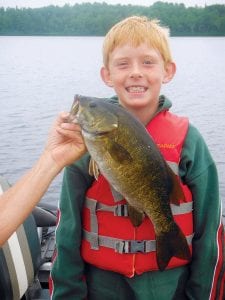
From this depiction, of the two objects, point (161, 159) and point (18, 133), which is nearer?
point (161, 159)

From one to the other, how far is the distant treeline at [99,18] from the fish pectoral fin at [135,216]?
46602 mm

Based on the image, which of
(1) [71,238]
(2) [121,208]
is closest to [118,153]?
(2) [121,208]

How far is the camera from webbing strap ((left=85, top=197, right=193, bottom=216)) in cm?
296

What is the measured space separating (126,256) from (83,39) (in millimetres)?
92418

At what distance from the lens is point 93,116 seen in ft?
8.30

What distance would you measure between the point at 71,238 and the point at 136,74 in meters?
1.06

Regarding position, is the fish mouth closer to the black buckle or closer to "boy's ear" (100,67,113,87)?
"boy's ear" (100,67,113,87)

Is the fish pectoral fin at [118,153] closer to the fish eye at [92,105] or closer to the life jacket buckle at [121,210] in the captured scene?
the fish eye at [92,105]

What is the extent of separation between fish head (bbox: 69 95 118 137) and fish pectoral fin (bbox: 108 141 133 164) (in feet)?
0.27

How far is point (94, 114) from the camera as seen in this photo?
2535 millimetres

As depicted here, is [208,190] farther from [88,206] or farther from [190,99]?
[190,99]

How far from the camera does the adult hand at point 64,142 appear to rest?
255cm

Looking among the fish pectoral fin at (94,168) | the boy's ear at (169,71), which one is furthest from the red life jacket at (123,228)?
the boy's ear at (169,71)

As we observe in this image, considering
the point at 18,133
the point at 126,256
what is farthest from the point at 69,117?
the point at 18,133
